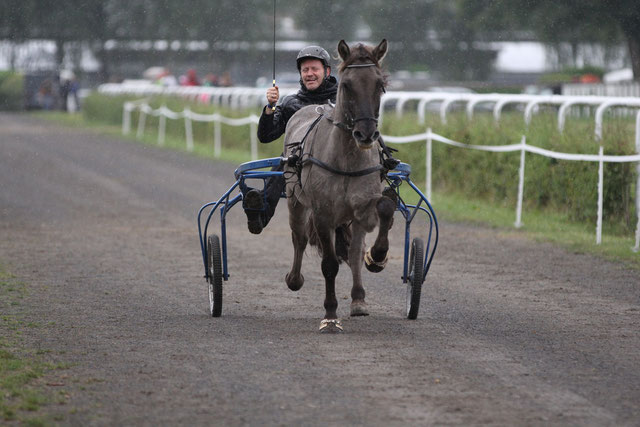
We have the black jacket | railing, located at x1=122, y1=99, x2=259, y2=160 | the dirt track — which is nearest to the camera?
the dirt track

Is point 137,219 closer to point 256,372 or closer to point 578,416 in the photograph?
point 256,372

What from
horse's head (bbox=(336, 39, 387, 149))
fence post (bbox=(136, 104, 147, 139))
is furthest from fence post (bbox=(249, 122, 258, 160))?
horse's head (bbox=(336, 39, 387, 149))

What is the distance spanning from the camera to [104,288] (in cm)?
946

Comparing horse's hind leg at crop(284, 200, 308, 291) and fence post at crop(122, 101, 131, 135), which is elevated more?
fence post at crop(122, 101, 131, 135)

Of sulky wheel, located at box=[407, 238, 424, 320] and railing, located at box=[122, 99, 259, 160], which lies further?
railing, located at box=[122, 99, 259, 160]

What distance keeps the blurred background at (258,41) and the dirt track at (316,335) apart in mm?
25642

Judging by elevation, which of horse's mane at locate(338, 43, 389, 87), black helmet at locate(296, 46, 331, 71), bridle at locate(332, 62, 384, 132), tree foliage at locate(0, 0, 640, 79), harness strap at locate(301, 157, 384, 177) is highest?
tree foliage at locate(0, 0, 640, 79)

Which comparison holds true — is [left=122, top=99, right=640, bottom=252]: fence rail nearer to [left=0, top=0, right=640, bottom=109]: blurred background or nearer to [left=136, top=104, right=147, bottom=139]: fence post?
[left=136, top=104, right=147, bottom=139]: fence post

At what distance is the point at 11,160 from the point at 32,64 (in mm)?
36444

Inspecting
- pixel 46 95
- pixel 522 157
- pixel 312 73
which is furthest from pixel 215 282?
pixel 46 95

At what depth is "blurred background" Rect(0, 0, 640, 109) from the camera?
4600 cm

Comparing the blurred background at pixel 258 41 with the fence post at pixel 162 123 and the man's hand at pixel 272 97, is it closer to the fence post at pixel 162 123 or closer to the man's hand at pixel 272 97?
the fence post at pixel 162 123

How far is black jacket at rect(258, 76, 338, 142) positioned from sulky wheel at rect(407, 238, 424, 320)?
1.38 metres

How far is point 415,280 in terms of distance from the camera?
7.65m
